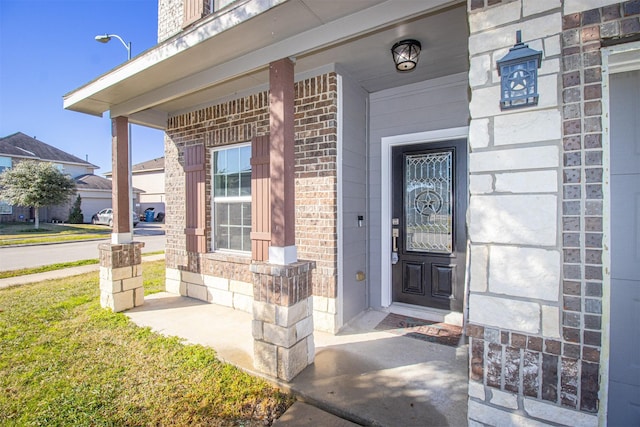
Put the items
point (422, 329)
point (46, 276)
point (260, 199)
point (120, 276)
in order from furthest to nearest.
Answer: point (46, 276) < point (120, 276) < point (260, 199) < point (422, 329)

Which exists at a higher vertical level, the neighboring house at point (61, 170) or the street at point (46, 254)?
the neighboring house at point (61, 170)

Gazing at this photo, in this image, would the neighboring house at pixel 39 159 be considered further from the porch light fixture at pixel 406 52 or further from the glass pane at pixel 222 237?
the porch light fixture at pixel 406 52

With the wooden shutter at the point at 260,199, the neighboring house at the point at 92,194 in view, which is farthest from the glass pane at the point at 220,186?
the neighboring house at the point at 92,194

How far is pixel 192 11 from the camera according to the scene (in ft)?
13.2

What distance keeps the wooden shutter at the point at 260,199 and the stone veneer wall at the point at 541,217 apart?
2528 mm

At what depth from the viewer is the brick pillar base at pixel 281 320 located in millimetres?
2342

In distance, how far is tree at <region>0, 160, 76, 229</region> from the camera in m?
15.6

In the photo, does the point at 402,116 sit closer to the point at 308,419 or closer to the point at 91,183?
the point at 308,419

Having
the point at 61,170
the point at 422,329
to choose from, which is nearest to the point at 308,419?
the point at 422,329

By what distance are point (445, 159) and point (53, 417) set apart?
4.25m

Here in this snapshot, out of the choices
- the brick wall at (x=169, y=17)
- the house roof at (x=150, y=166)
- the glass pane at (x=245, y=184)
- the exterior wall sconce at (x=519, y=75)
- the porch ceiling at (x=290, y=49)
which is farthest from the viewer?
the house roof at (x=150, y=166)

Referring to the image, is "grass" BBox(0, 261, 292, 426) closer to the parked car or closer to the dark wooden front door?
the dark wooden front door

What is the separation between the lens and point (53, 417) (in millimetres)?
1992

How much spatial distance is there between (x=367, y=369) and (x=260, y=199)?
2312mm
